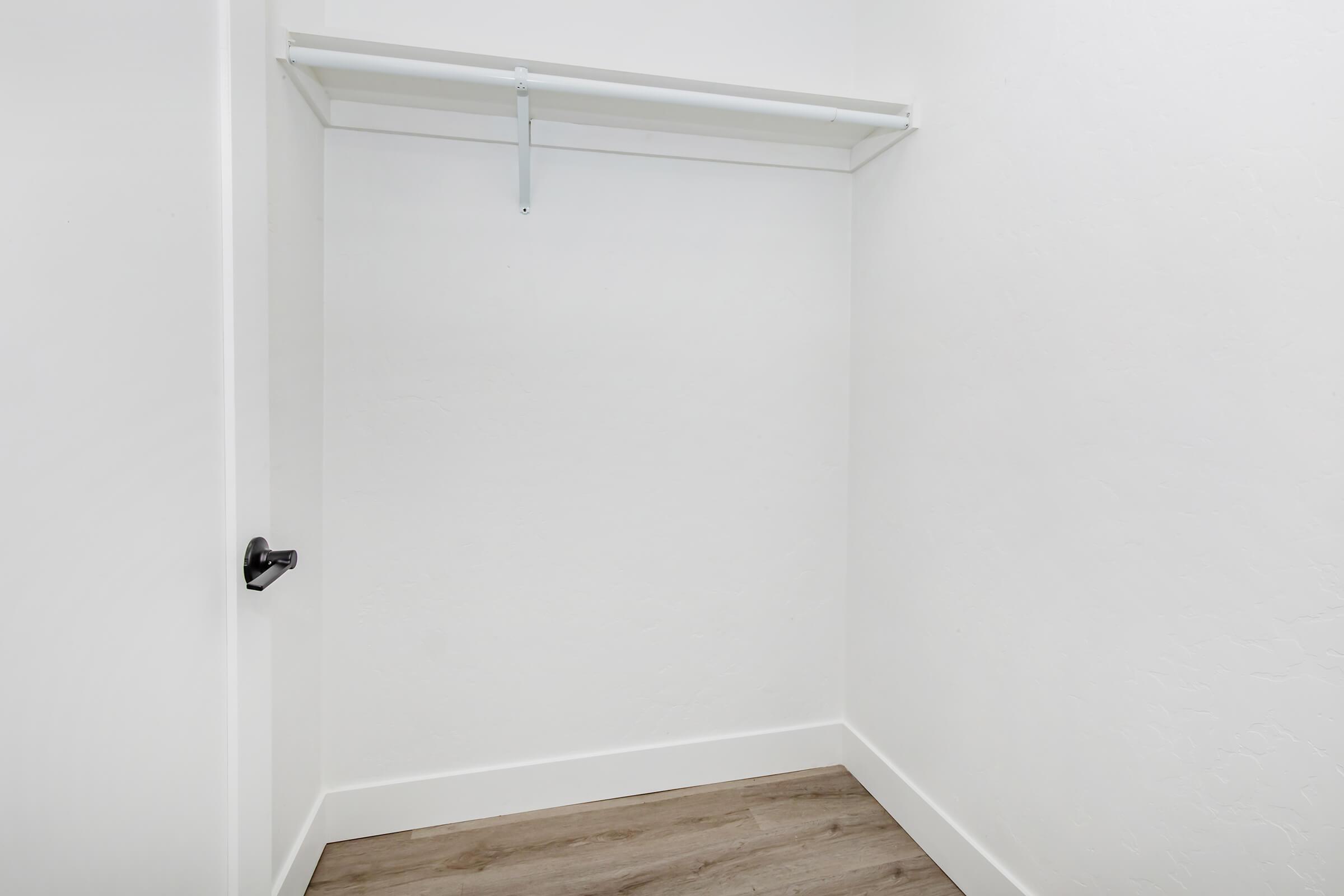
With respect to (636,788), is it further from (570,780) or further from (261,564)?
(261,564)

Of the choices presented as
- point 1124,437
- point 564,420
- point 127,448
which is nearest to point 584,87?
point 564,420

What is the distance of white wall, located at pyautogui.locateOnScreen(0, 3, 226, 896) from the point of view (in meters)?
0.52

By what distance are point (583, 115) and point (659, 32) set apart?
330 millimetres

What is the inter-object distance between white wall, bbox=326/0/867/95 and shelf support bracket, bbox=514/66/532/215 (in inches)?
1.9

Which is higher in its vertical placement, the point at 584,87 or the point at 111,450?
the point at 584,87

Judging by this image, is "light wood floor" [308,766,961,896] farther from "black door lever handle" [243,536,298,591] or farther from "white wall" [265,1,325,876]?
"black door lever handle" [243,536,298,591]

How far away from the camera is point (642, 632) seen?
1.66 meters

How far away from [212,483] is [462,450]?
2.23 ft

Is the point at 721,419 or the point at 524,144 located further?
the point at 721,419

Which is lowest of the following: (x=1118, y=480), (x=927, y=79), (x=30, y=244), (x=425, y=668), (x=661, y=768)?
(x=661, y=768)

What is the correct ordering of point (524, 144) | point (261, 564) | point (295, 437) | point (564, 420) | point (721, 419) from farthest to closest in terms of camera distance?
point (721, 419), point (564, 420), point (524, 144), point (295, 437), point (261, 564)

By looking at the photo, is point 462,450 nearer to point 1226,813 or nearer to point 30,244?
point 30,244

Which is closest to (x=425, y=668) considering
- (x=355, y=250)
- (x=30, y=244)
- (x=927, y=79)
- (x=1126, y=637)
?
(x=355, y=250)

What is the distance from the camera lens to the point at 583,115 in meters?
1.49
